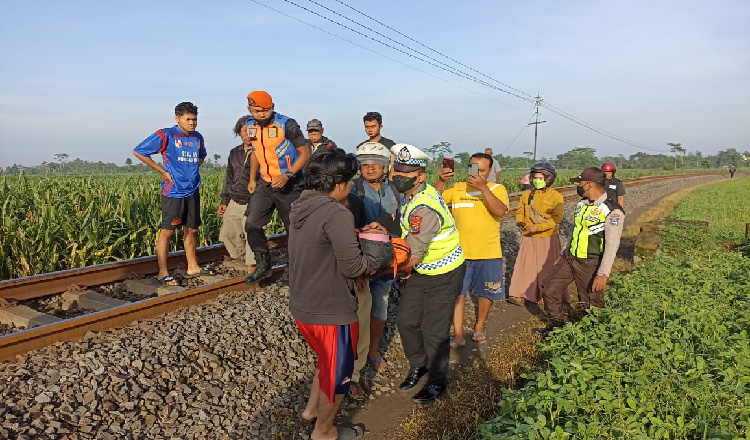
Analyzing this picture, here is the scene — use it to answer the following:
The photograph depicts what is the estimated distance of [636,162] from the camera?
169625mm

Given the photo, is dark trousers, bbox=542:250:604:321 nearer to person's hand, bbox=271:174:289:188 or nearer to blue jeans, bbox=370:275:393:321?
blue jeans, bbox=370:275:393:321

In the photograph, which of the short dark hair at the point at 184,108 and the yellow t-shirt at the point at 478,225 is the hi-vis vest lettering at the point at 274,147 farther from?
the yellow t-shirt at the point at 478,225

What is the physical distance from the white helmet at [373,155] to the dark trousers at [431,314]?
40.2 inches

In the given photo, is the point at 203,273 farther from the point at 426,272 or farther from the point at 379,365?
the point at 426,272

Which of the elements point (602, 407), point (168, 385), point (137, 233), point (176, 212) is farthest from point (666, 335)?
point (137, 233)

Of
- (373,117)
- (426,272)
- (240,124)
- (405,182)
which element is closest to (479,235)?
(426,272)

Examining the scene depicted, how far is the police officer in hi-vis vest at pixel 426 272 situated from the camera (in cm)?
384

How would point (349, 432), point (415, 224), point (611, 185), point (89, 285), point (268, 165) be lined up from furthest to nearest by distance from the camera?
point (611, 185) < point (89, 285) < point (268, 165) < point (415, 224) < point (349, 432)

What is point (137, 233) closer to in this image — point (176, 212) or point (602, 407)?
point (176, 212)

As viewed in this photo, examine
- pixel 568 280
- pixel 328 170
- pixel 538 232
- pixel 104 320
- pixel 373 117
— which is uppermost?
pixel 373 117

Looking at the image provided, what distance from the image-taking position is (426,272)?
13.3ft

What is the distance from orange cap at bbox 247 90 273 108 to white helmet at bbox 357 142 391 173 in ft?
4.27

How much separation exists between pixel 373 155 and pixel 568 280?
3.05m

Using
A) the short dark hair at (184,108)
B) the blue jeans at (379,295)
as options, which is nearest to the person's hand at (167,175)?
the short dark hair at (184,108)
